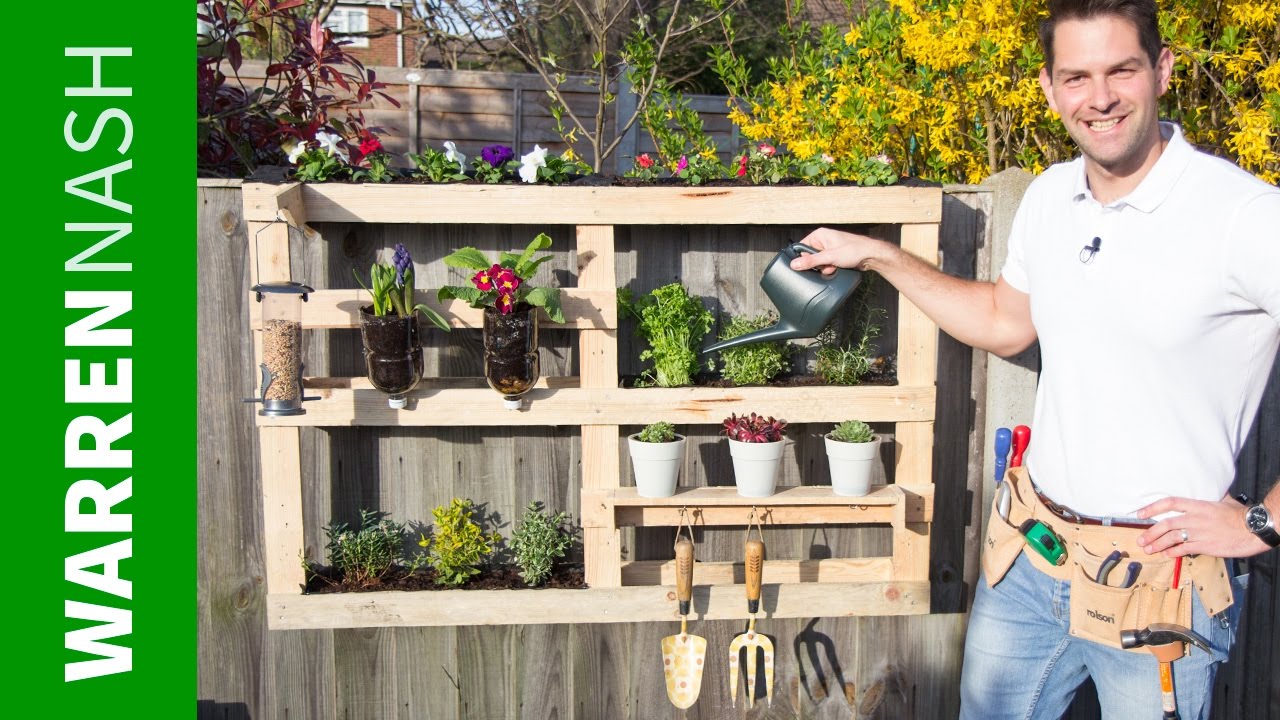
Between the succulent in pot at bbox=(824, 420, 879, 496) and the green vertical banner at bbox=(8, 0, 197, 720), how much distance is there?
154cm

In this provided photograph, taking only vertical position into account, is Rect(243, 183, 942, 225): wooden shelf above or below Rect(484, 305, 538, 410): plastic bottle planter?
above

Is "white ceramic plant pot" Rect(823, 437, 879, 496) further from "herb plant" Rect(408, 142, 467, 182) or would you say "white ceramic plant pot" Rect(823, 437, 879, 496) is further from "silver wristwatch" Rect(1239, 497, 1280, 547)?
"herb plant" Rect(408, 142, 467, 182)

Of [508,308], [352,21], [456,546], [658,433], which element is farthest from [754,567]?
[352,21]

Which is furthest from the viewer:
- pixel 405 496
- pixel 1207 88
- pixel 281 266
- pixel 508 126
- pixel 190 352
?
pixel 508 126

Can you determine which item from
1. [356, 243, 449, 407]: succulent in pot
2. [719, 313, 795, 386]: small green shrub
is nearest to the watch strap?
[719, 313, 795, 386]: small green shrub

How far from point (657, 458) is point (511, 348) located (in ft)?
1.40

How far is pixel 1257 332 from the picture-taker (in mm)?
1717

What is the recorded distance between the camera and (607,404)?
7.97 ft

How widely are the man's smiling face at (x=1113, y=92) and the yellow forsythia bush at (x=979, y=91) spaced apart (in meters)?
0.74

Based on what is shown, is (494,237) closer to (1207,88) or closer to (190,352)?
(190,352)

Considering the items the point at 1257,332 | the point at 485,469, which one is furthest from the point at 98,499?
the point at 1257,332

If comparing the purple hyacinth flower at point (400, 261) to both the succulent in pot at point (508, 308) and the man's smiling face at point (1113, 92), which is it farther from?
the man's smiling face at point (1113, 92)

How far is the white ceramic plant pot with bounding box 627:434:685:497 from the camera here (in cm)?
240

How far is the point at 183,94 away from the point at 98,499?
0.96m
